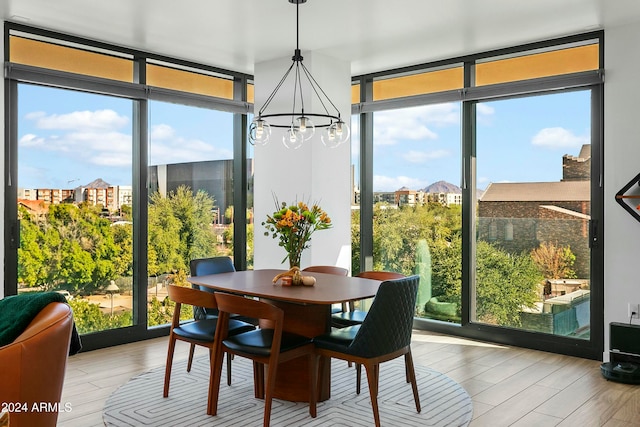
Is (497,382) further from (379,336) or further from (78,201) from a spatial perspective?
(78,201)

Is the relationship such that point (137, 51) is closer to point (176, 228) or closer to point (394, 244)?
point (176, 228)

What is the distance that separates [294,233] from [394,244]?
8.30 feet

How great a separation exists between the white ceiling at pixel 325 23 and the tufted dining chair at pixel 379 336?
6.96ft

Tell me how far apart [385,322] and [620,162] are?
263cm

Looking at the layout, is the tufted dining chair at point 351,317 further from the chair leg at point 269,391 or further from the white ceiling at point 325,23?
the white ceiling at point 325,23

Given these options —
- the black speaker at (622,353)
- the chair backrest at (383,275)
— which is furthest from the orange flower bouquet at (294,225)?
the black speaker at (622,353)

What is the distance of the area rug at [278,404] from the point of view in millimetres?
3404

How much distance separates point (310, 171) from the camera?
Answer: 5.51 metres

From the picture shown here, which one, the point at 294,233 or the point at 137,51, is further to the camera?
the point at 137,51

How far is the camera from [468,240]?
5535mm

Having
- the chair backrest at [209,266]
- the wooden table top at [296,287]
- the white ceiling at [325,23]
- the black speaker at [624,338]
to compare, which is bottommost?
the black speaker at [624,338]

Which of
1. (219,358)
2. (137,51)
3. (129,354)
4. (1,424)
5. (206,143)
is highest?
(137,51)

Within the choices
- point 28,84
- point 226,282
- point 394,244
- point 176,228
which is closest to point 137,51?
point 28,84

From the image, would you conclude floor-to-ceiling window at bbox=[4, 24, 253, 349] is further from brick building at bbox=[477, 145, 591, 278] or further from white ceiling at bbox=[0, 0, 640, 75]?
brick building at bbox=[477, 145, 591, 278]
